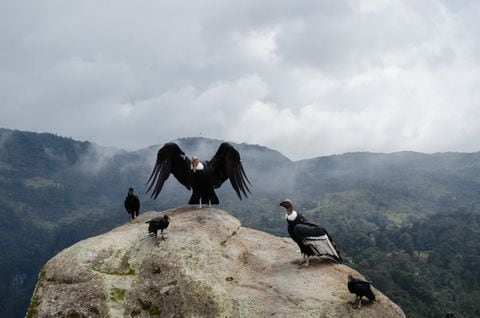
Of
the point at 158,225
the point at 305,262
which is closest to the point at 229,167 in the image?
the point at 158,225

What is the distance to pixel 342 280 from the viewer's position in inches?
607

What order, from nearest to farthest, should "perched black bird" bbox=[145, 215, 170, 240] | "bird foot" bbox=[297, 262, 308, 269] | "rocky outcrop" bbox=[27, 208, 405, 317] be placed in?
"rocky outcrop" bbox=[27, 208, 405, 317]
"bird foot" bbox=[297, 262, 308, 269]
"perched black bird" bbox=[145, 215, 170, 240]

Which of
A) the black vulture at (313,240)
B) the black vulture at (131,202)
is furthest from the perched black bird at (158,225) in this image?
the black vulture at (131,202)

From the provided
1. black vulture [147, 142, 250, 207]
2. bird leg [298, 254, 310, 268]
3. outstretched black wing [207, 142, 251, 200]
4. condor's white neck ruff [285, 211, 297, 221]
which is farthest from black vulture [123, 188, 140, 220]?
bird leg [298, 254, 310, 268]

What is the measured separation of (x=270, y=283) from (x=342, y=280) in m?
2.40

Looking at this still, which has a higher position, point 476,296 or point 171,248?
point 171,248

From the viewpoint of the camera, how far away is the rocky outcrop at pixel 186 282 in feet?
46.3

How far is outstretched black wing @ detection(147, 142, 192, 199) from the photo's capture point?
70.5 feet

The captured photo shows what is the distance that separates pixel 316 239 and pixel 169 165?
8772 mm

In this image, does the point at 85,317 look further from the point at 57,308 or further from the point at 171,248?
the point at 171,248

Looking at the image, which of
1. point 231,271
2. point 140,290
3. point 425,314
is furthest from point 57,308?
point 425,314

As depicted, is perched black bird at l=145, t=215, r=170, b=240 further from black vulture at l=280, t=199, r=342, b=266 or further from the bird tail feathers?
the bird tail feathers

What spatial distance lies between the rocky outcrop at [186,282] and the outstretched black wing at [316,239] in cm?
58

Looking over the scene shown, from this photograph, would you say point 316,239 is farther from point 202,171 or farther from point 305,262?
point 202,171
